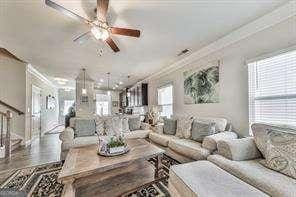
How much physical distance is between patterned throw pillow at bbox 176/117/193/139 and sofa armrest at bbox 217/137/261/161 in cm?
123

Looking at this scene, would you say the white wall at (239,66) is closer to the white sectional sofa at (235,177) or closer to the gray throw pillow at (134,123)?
the white sectional sofa at (235,177)

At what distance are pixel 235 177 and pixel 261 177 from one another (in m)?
0.23

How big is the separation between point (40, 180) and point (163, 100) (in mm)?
4320

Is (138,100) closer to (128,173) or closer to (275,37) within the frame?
(128,173)

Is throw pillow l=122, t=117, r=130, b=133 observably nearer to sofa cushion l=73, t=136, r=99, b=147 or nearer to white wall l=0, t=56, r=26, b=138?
sofa cushion l=73, t=136, r=99, b=147

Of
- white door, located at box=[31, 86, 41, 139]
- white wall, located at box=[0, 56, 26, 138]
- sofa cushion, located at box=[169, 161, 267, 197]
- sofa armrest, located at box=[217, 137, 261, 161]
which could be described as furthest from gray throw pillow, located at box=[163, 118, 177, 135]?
white door, located at box=[31, 86, 41, 139]

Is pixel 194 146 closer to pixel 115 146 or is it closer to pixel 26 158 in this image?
pixel 115 146

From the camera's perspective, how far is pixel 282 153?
177cm

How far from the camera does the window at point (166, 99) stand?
557 centimetres

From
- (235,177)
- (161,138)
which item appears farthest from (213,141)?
(161,138)

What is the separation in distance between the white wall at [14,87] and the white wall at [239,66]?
17.3 ft

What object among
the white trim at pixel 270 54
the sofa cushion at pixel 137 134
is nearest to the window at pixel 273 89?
the white trim at pixel 270 54

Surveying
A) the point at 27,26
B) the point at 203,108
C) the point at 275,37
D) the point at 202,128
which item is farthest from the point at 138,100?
the point at 275,37

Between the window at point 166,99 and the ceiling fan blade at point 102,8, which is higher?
the ceiling fan blade at point 102,8
